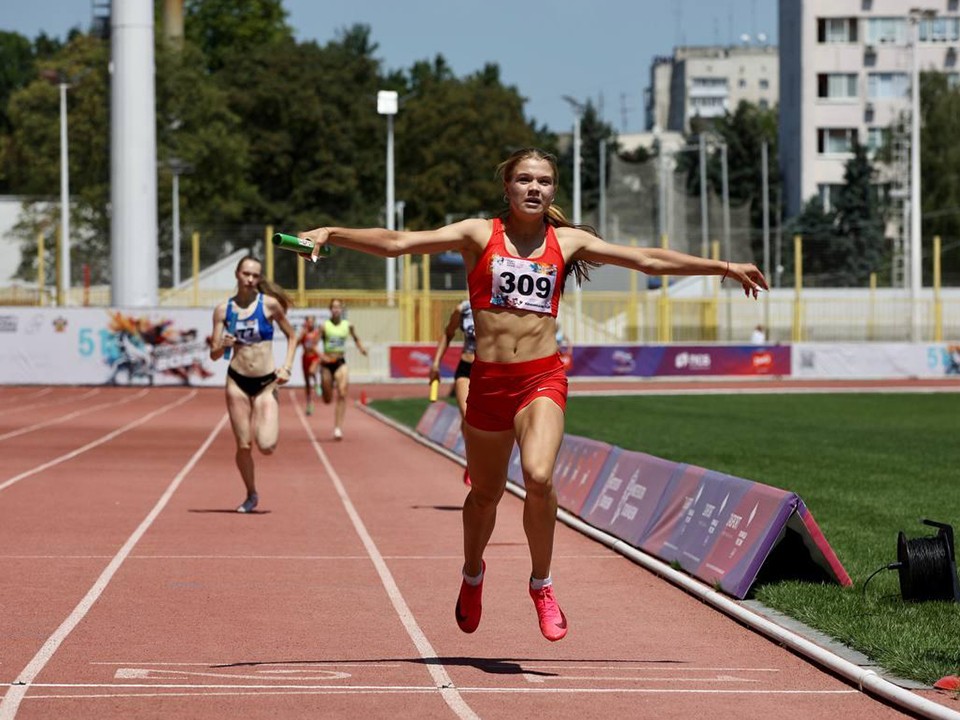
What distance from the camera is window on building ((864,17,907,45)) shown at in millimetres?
90000

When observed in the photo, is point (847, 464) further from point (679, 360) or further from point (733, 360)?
point (733, 360)

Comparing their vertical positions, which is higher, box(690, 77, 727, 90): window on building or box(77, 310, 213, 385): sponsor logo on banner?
box(690, 77, 727, 90): window on building

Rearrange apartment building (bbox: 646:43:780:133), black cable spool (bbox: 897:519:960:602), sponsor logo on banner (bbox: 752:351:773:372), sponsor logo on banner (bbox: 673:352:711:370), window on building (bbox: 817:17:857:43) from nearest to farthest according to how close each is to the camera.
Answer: black cable spool (bbox: 897:519:960:602) → sponsor logo on banner (bbox: 673:352:711:370) → sponsor logo on banner (bbox: 752:351:773:372) → window on building (bbox: 817:17:857:43) → apartment building (bbox: 646:43:780:133)

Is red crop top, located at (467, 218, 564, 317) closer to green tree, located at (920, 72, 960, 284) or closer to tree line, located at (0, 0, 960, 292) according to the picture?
tree line, located at (0, 0, 960, 292)

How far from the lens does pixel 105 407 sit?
3559cm

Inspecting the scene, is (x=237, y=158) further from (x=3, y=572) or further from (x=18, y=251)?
(x=3, y=572)

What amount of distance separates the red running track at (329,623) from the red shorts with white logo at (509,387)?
116 centimetres

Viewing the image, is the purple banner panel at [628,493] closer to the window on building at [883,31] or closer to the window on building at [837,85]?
the window on building at [837,85]

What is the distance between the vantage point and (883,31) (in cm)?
9006

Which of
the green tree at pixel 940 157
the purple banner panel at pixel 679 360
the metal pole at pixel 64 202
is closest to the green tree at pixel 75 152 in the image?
the metal pole at pixel 64 202

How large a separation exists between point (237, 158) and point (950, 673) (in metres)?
68.0


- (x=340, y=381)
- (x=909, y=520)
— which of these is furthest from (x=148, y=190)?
(x=909, y=520)

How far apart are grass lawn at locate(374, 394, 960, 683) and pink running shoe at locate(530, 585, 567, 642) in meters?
1.44

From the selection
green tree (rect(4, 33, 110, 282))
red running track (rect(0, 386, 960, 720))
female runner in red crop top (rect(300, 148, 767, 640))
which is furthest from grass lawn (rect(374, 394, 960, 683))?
green tree (rect(4, 33, 110, 282))
